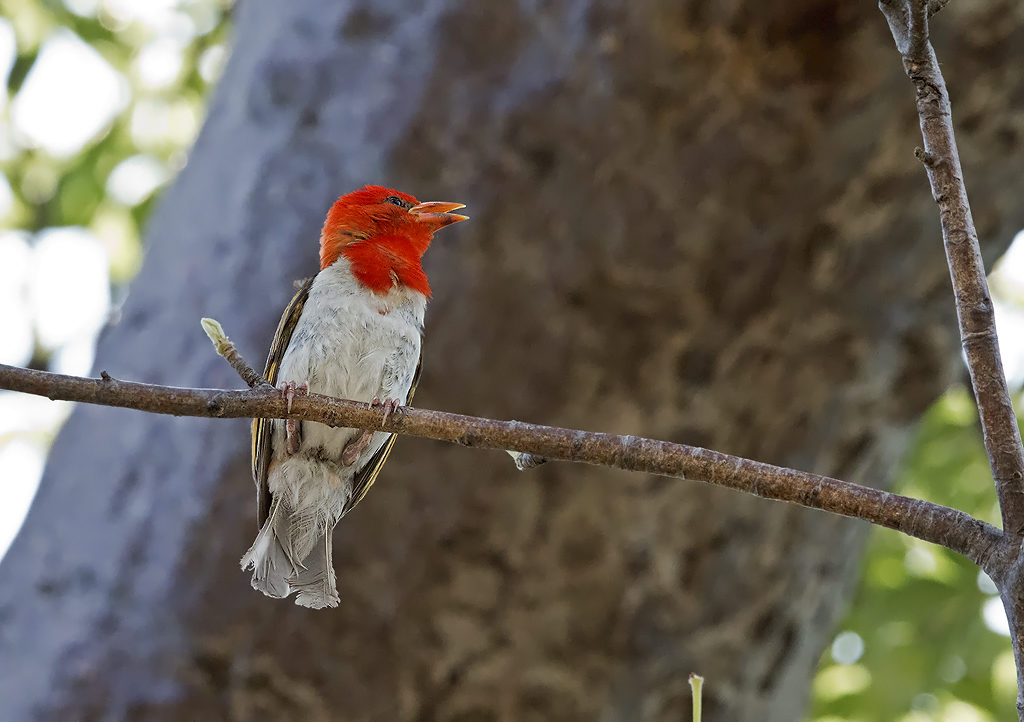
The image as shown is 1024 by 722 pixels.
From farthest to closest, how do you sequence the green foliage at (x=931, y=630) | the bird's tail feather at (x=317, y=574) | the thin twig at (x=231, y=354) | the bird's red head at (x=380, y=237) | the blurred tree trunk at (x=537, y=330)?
the green foliage at (x=931, y=630) < the blurred tree trunk at (x=537, y=330) < the bird's red head at (x=380, y=237) < the bird's tail feather at (x=317, y=574) < the thin twig at (x=231, y=354)

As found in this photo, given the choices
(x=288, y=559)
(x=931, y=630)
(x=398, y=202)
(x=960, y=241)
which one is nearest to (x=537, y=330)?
(x=398, y=202)

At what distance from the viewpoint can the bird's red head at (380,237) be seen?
274 cm

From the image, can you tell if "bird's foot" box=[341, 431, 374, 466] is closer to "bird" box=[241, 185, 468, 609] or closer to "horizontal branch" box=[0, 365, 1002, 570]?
"bird" box=[241, 185, 468, 609]

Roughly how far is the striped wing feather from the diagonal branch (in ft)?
5.58

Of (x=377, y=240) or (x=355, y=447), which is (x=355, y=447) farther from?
(x=377, y=240)

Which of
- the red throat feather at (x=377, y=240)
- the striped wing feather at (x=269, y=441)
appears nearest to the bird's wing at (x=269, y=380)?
the striped wing feather at (x=269, y=441)

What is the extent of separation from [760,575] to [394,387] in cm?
245

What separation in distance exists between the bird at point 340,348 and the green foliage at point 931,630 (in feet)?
9.57

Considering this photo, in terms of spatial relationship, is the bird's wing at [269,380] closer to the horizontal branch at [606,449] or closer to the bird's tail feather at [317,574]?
the bird's tail feather at [317,574]

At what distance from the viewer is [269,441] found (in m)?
2.89

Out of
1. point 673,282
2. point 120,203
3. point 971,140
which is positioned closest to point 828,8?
point 971,140

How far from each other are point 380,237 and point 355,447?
64 cm

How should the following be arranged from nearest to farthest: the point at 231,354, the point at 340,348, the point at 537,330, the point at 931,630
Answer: the point at 231,354
the point at 340,348
the point at 537,330
the point at 931,630

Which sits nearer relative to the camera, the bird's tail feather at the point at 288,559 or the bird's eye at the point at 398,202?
the bird's tail feather at the point at 288,559
